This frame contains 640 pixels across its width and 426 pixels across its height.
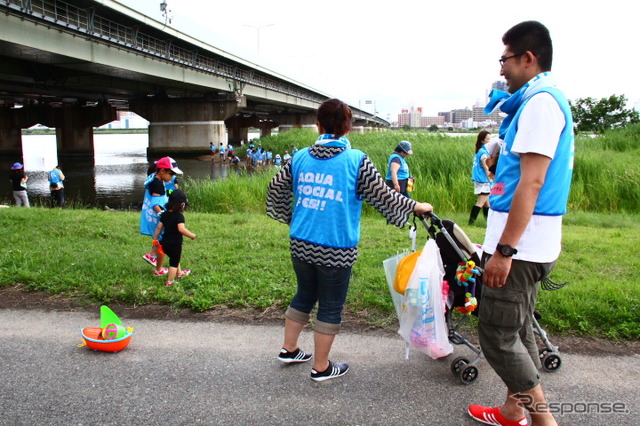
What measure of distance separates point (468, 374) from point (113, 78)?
1419 inches

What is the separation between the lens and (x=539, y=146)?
2.40 m

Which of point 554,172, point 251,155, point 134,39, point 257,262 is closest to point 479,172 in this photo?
point 257,262

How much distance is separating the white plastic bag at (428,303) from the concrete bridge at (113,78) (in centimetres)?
1879

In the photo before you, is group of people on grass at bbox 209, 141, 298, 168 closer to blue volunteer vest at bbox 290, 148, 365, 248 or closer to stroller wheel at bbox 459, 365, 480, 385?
blue volunteer vest at bbox 290, 148, 365, 248

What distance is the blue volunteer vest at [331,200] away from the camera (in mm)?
3264

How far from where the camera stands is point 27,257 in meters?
6.39

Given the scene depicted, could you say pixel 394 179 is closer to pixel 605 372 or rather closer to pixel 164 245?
pixel 164 245

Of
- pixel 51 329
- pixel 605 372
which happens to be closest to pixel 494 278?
pixel 605 372

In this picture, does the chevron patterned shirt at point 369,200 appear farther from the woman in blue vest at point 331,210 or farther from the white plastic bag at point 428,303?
the white plastic bag at point 428,303

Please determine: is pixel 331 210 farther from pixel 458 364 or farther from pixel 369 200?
pixel 458 364

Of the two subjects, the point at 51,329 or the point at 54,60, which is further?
the point at 54,60

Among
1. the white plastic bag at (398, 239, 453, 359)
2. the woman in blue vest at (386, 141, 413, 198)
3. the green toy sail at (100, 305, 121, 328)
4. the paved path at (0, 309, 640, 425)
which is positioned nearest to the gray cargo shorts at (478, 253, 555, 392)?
the paved path at (0, 309, 640, 425)

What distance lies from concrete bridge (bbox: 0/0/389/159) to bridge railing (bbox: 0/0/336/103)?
0.06 meters

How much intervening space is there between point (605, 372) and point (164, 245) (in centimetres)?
425
